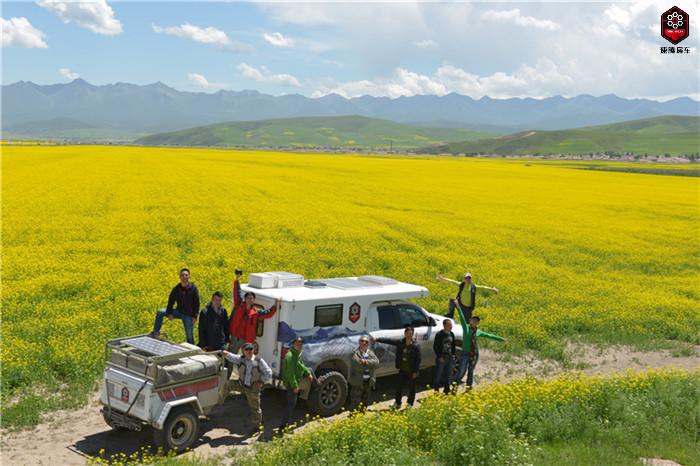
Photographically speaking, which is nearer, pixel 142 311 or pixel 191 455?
pixel 191 455

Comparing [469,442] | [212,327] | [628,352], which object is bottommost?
[628,352]

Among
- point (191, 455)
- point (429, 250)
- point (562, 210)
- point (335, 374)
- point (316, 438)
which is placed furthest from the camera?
point (562, 210)

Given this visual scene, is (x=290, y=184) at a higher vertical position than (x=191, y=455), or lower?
higher

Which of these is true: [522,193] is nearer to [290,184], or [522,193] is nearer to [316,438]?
[290,184]

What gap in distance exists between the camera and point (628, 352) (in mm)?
17000

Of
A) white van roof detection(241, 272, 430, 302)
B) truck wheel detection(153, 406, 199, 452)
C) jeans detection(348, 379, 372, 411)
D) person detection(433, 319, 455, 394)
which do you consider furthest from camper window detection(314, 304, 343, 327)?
truck wheel detection(153, 406, 199, 452)

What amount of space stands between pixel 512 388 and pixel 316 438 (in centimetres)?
478

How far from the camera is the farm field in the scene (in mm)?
15336

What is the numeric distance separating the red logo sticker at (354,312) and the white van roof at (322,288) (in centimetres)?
23

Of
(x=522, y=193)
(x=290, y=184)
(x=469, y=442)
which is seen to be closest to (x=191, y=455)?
(x=469, y=442)

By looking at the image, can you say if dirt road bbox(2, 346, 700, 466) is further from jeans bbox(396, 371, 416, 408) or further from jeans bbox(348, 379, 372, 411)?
jeans bbox(396, 371, 416, 408)

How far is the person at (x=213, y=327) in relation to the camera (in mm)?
12000

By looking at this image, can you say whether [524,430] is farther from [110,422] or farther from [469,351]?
[110,422]

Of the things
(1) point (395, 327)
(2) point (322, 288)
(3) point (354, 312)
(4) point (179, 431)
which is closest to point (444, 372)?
(1) point (395, 327)
